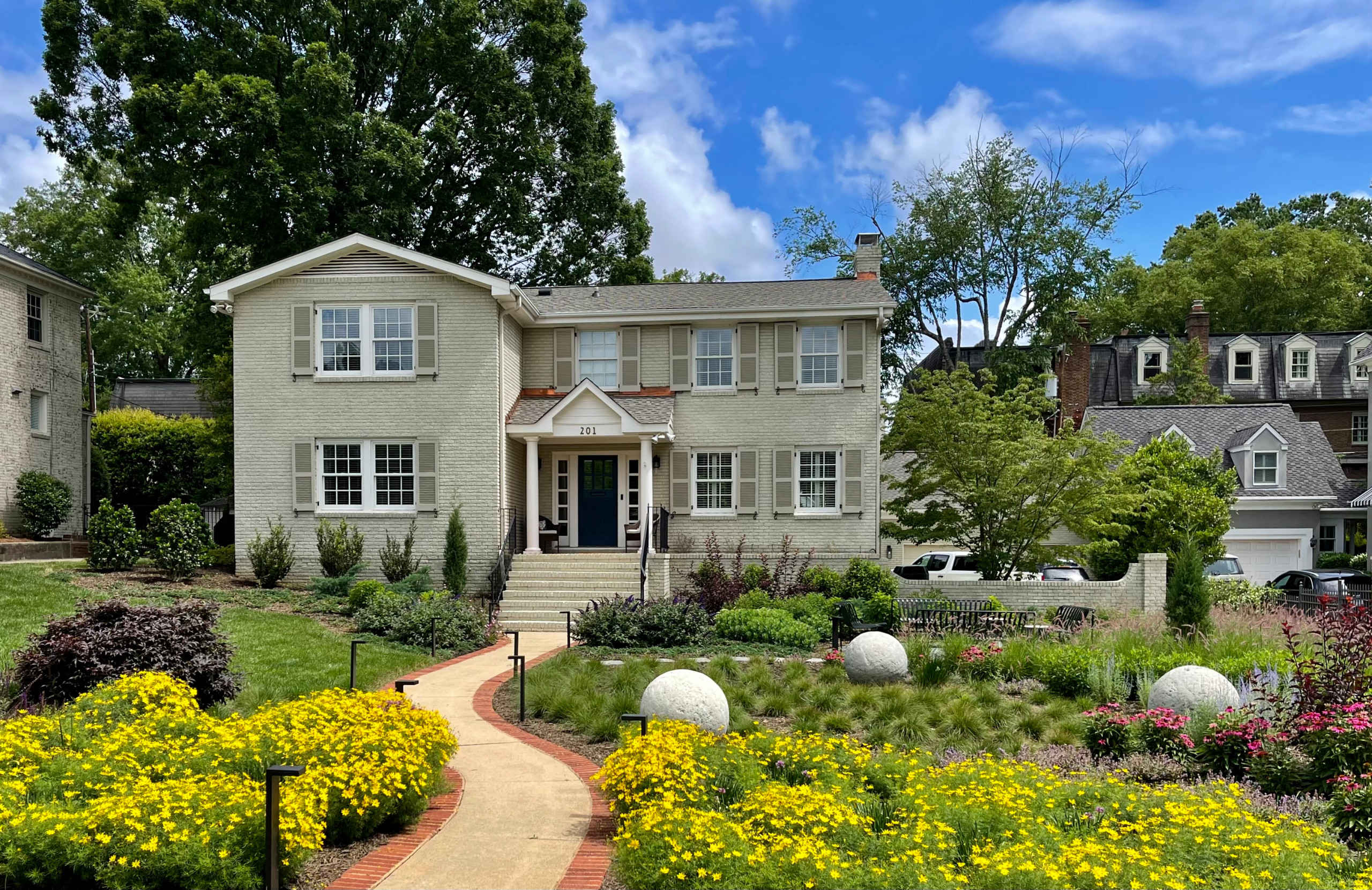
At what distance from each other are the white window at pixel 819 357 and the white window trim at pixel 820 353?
0.01 metres

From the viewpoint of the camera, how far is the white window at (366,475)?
22.5 m

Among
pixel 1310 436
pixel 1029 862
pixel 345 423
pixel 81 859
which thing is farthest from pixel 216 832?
pixel 1310 436

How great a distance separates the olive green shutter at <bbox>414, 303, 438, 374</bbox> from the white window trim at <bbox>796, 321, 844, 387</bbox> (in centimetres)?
820

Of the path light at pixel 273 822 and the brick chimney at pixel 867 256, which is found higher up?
the brick chimney at pixel 867 256

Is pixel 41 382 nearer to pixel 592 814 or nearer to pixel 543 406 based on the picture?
pixel 543 406

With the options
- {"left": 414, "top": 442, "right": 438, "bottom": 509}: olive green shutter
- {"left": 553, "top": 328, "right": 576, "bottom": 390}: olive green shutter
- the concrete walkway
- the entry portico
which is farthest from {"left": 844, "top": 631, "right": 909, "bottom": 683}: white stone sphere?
{"left": 553, "top": 328, "right": 576, "bottom": 390}: olive green shutter

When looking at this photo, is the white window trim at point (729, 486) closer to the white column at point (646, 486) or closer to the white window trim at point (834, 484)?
the white column at point (646, 486)

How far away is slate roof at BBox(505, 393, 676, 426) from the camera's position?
22.7 meters

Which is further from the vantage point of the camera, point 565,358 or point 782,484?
point 565,358

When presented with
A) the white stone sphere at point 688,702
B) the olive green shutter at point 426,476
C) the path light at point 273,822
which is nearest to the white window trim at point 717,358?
the olive green shutter at point 426,476

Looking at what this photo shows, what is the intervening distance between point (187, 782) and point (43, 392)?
23.4 m

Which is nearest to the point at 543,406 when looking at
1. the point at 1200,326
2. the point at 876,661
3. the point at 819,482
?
the point at 819,482

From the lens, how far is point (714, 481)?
78.5 ft

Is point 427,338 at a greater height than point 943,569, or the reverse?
point 427,338
